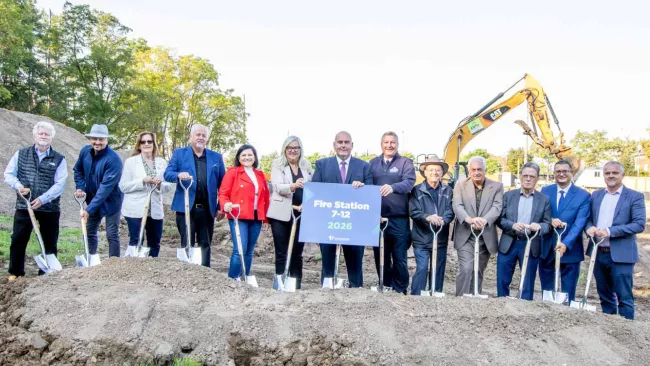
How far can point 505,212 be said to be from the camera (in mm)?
6059

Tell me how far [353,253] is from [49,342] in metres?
3.23

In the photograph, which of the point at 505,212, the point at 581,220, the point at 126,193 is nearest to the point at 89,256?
the point at 126,193

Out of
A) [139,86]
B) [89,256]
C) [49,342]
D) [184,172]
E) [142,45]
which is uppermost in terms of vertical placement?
[142,45]

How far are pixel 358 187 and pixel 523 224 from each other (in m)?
1.81

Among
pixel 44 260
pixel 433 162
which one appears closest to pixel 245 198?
pixel 433 162

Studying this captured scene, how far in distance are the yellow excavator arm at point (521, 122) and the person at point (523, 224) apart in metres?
8.77

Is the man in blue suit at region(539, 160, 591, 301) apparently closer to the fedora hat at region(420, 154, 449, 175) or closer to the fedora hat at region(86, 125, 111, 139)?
the fedora hat at region(420, 154, 449, 175)

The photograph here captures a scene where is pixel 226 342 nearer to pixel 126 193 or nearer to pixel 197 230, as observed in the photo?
pixel 197 230

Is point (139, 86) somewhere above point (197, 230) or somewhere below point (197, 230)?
above

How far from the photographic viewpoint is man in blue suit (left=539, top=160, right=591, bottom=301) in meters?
5.87

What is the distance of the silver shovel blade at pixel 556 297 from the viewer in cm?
585

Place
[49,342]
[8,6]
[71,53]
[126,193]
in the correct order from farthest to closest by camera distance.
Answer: [71,53] < [8,6] < [126,193] < [49,342]

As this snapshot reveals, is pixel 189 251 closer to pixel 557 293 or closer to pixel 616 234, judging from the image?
pixel 557 293

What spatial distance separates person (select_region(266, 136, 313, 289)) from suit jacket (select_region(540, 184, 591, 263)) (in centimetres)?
278
